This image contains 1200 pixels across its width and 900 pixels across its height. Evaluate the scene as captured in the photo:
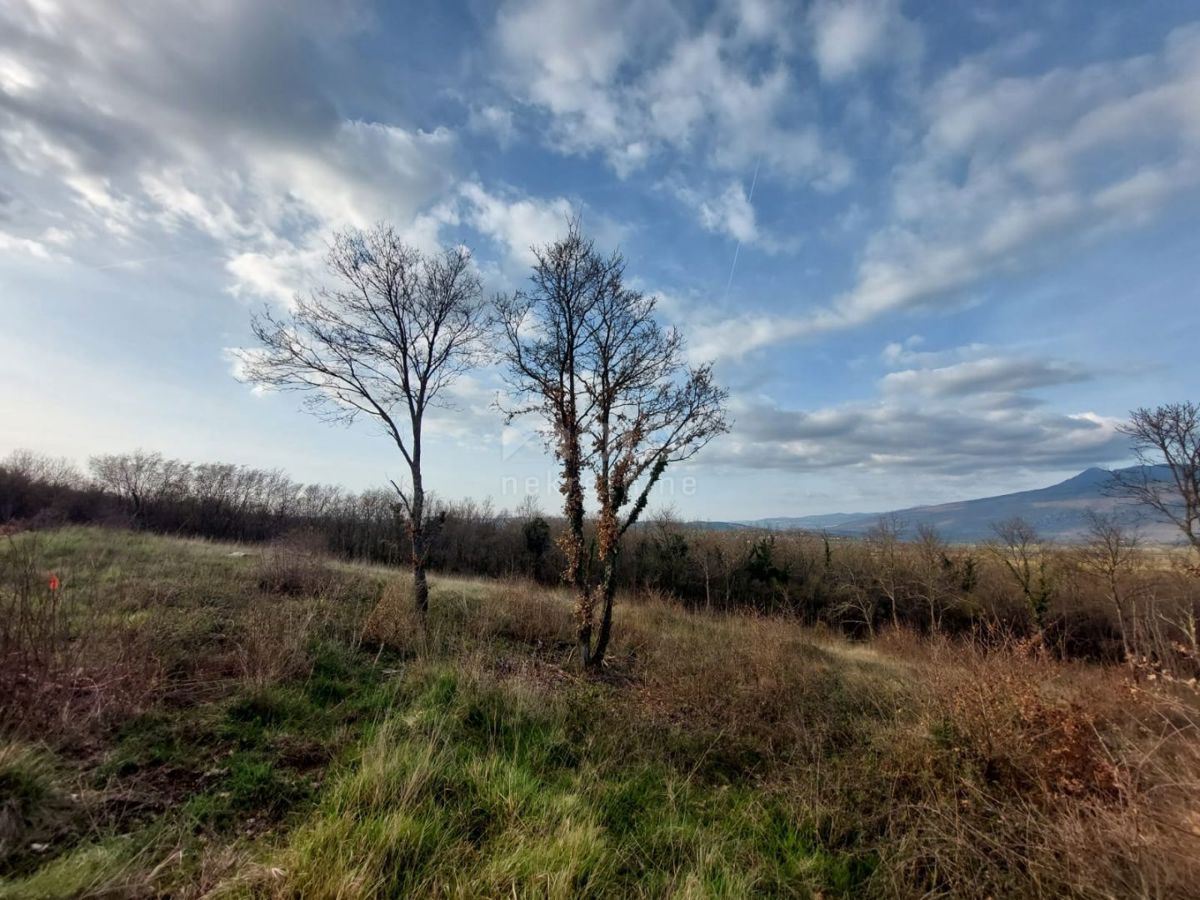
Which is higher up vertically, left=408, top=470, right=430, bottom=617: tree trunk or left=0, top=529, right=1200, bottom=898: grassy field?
left=408, top=470, right=430, bottom=617: tree trunk

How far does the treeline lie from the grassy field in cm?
1711

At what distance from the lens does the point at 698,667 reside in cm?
955

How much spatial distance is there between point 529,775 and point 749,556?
1374 inches

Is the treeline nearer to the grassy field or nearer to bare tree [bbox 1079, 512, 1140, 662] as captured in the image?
bare tree [bbox 1079, 512, 1140, 662]

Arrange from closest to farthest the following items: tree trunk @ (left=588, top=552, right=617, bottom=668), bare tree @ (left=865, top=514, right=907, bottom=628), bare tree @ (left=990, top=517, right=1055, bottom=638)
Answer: tree trunk @ (left=588, top=552, right=617, bottom=668) < bare tree @ (left=990, top=517, right=1055, bottom=638) < bare tree @ (left=865, top=514, right=907, bottom=628)

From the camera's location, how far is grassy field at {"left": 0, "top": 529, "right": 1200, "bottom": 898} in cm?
342

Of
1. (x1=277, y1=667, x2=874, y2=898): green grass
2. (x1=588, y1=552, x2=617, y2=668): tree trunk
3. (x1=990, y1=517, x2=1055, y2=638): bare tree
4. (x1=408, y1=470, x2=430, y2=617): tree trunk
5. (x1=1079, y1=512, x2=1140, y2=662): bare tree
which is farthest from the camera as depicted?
(x1=990, y1=517, x2=1055, y2=638): bare tree

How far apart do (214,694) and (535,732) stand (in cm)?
379

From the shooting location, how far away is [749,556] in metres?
37.7

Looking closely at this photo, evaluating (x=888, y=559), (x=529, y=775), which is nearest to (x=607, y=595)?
(x=529, y=775)

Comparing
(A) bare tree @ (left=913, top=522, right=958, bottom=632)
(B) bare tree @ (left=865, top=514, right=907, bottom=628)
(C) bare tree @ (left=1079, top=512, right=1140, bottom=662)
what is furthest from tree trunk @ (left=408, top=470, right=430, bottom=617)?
(C) bare tree @ (left=1079, top=512, right=1140, bottom=662)

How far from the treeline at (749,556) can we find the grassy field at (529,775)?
1711cm

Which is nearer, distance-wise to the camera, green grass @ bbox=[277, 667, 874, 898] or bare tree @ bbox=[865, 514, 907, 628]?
green grass @ bbox=[277, 667, 874, 898]

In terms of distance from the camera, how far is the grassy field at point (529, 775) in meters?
3.42
